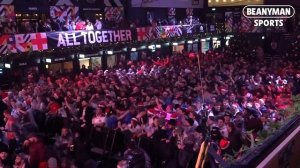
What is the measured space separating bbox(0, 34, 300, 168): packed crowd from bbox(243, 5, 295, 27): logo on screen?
247cm

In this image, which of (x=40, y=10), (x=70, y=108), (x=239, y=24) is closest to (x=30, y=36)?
(x=40, y=10)

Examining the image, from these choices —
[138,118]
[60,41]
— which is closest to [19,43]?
[60,41]

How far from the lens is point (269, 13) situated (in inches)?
541

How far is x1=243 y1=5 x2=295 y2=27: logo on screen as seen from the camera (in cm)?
1359

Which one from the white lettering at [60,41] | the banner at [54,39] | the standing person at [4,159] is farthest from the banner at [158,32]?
the standing person at [4,159]

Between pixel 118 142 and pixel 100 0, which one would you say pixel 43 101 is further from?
pixel 100 0

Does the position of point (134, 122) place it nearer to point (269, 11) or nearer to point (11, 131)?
point (11, 131)

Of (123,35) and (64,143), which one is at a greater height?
(123,35)

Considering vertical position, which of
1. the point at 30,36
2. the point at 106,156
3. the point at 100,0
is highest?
the point at 100,0

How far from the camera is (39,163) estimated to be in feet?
27.7

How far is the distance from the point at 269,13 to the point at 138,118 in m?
5.65

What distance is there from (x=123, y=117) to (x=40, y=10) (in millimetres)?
14464

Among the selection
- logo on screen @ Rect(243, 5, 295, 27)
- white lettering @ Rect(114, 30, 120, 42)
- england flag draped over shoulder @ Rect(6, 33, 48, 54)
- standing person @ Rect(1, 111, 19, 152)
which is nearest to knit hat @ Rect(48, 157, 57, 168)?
standing person @ Rect(1, 111, 19, 152)

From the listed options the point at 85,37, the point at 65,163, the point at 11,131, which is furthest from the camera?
the point at 85,37
